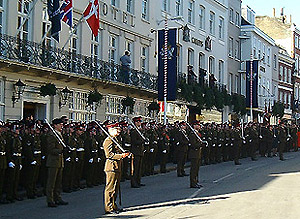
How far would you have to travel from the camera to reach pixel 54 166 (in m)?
12.2

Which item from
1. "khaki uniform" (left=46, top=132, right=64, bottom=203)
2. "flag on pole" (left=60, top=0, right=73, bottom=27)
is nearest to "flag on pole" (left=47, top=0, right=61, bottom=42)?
"flag on pole" (left=60, top=0, right=73, bottom=27)

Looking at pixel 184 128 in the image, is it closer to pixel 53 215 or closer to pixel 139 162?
pixel 139 162

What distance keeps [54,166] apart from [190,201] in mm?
3507

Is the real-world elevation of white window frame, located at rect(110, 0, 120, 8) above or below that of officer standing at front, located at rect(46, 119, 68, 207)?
above

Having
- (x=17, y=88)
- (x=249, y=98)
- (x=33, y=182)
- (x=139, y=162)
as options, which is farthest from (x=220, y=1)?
(x=33, y=182)

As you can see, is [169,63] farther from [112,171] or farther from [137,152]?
[112,171]

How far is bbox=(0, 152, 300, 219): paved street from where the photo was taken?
1133 cm

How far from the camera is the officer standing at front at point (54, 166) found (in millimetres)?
12148

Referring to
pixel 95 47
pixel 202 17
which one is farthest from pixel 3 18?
pixel 202 17

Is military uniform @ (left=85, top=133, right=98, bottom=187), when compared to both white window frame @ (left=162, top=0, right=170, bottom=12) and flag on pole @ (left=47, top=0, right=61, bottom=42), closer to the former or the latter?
flag on pole @ (left=47, top=0, right=61, bottom=42)

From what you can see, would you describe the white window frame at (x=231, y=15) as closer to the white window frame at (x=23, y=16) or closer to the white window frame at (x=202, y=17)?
the white window frame at (x=202, y=17)

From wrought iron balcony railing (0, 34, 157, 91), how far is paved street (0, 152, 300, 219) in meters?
6.32

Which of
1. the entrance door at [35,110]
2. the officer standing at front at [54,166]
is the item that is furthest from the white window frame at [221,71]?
the officer standing at front at [54,166]

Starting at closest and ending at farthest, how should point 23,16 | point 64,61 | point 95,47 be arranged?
point 23,16, point 64,61, point 95,47
